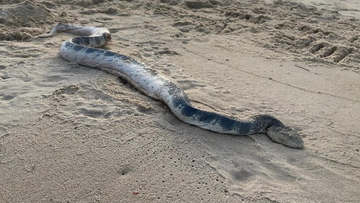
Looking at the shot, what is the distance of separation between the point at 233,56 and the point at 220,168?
292 centimetres

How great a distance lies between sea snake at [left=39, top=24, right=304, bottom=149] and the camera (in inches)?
138

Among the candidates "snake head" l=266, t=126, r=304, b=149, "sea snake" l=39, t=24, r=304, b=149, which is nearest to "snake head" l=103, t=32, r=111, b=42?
"sea snake" l=39, t=24, r=304, b=149

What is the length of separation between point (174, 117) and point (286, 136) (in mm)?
1153

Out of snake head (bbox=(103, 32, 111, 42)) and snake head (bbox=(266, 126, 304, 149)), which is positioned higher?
snake head (bbox=(266, 126, 304, 149))

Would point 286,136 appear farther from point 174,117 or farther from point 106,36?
point 106,36

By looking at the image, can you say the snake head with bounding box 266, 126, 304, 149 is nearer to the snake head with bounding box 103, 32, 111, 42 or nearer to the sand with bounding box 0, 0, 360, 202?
the sand with bounding box 0, 0, 360, 202

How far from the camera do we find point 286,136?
347 cm

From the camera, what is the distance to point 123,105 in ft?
12.4

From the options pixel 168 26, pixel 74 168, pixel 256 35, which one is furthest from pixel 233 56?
pixel 74 168

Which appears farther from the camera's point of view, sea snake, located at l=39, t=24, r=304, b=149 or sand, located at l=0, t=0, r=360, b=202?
sea snake, located at l=39, t=24, r=304, b=149

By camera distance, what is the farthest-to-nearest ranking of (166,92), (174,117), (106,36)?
(106,36) → (166,92) → (174,117)

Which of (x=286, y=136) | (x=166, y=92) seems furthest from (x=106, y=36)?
(x=286, y=136)

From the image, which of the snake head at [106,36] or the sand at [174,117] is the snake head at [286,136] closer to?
the sand at [174,117]

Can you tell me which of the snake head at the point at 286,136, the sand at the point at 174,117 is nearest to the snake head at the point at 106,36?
the sand at the point at 174,117
